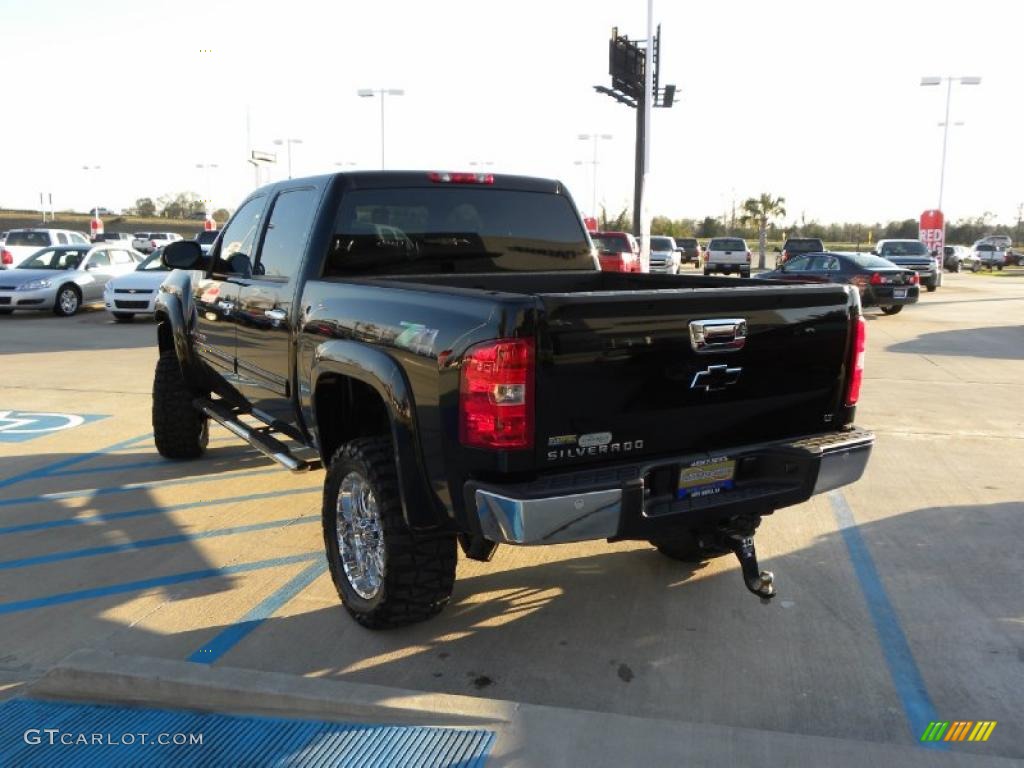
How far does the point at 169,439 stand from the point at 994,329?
1573cm

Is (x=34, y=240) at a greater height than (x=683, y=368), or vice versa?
(x=34, y=240)

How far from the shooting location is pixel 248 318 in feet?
16.7

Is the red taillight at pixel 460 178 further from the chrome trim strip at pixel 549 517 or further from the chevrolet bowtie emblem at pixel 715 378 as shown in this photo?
the chrome trim strip at pixel 549 517

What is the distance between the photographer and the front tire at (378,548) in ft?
11.9

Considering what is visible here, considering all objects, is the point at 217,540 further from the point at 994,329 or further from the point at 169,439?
the point at 994,329

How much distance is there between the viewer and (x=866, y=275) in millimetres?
19672

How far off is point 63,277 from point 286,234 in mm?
16423

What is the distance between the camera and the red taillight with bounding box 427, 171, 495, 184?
483 centimetres

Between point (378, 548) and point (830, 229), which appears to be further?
point (830, 229)

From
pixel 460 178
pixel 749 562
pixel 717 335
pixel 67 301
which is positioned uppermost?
pixel 460 178

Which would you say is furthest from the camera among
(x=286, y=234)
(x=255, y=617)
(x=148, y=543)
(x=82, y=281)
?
(x=82, y=281)

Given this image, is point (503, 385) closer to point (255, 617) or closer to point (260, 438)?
point (255, 617)

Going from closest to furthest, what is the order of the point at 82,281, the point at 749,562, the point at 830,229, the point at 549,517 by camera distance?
the point at 549,517, the point at 749,562, the point at 82,281, the point at 830,229

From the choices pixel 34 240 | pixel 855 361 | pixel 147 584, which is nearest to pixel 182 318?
pixel 147 584
